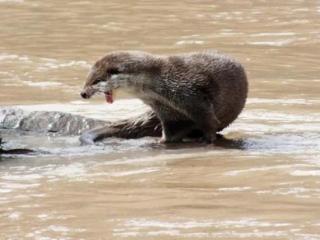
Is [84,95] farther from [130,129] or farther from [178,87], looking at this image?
[178,87]

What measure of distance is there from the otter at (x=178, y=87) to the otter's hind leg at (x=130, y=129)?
0.05ft

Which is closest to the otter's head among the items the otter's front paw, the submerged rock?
the otter's front paw

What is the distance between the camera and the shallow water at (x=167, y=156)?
5023mm

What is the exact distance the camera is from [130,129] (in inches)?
316

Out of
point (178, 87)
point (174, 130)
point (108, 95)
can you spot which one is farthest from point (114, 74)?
point (174, 130)

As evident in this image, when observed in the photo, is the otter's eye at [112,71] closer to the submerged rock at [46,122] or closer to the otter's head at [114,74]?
the otter's head at [114,74]

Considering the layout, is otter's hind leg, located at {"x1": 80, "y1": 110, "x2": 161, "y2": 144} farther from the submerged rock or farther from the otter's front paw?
the submerged rock

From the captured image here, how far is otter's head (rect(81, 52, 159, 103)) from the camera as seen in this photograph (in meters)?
7.67

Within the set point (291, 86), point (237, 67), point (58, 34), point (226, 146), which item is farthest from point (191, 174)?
point (58, 34)

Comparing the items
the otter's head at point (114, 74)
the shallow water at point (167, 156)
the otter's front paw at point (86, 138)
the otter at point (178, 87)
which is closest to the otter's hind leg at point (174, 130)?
the otter at point (178, 87)

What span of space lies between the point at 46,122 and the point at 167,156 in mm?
1415

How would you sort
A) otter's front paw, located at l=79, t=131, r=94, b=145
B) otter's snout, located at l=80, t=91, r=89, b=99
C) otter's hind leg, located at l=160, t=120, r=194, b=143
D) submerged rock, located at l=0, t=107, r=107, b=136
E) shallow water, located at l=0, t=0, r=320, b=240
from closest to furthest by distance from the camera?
shallow water, located at l=0, t=0, r=320, b=240
otter's snout, located at l=80, t=91, r=89, b=99
otter's front paw, located at l=79, t=131, r=94, b=145
otter's hind leg, located at l=160, t=120, r=194, b=143
submerged rock, located at l=0, t=107, r=107, b=136

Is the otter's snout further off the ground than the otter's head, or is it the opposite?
the otter's head

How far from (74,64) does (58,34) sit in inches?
93.3
